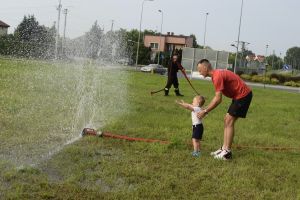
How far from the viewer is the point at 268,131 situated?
38.5 ft

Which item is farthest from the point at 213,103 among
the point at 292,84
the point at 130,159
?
the point at 292,84

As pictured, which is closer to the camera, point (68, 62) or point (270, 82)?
point (68, 62)

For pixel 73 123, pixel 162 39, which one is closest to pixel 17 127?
A: pixel 73 123

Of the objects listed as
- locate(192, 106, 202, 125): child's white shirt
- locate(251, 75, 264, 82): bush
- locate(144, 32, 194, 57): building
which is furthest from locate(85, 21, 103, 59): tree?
locate(144, 32, 194, 57): building

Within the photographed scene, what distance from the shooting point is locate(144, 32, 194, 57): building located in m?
115

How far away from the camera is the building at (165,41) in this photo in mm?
115312

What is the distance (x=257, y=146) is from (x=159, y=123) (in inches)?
96.1

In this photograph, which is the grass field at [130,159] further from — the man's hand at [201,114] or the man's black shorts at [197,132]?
the man's hand at [201,114]

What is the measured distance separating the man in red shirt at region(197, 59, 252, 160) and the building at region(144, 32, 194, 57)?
106383mm

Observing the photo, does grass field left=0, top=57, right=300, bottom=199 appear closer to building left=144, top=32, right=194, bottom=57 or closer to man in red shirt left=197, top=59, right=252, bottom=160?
man in red shirt left=197, top=59, right=252, bottom=160

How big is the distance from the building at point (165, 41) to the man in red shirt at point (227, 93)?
106383 mm

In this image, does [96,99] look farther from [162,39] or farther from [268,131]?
[162,39]

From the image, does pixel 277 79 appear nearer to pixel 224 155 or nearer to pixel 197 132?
pixel 197 132

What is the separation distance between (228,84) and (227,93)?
19cm
